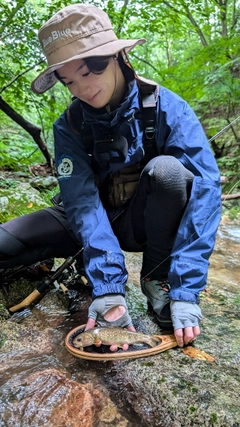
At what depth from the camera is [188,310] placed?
62.0 inches

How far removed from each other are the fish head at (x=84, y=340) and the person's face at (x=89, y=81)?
4.16 ft

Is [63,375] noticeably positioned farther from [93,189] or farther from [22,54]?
[22,54]

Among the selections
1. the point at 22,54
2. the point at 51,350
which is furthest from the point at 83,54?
the point at 22,54

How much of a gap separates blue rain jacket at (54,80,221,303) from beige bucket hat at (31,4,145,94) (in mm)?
287

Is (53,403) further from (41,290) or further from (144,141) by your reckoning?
(144,141)

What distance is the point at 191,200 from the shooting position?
5.71 ft

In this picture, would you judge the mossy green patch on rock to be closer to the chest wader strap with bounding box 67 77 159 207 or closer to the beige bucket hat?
the chest wader strap with bounding box 67 77 159 207

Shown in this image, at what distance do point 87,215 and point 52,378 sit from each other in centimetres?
92

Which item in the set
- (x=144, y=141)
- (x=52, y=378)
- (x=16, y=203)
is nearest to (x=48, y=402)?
(x=52, y=378)

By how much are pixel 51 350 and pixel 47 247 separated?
775 mm

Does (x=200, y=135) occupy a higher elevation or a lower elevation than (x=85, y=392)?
higher

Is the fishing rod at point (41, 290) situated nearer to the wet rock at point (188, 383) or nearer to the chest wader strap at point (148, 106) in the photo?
the wet rock at point (188, 383)

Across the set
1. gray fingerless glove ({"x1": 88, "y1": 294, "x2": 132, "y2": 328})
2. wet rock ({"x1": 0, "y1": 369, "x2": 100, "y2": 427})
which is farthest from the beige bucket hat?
wet rock ({"x1": 0, "y1": 369, "x2": 100, "y2": 427})

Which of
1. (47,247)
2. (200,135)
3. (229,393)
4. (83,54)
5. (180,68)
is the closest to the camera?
(229,393)
